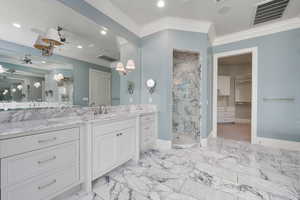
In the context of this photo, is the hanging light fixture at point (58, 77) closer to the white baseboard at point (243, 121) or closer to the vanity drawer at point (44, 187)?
the vanity drawer at point (44, 187)

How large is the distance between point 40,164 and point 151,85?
2121mm

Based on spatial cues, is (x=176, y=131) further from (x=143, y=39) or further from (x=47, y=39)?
(x=47, y=39)

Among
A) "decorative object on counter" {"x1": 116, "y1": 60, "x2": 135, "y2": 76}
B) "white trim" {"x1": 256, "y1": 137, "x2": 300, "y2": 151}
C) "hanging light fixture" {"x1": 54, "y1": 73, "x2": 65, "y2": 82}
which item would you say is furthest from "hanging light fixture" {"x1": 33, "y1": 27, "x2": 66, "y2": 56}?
"white trim" {"x1": 256, "y1": 137, "x2": 300, "y2": 151}

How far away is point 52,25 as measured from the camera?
155 centimetres

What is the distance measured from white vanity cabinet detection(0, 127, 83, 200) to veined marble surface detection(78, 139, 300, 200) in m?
0.45

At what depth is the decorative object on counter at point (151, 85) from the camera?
9.00 feet

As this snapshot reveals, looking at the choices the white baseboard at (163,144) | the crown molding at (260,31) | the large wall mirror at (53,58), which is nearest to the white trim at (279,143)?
the white baseboard at (163,144)

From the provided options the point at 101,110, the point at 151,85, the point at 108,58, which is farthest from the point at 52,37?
the point at 151,85

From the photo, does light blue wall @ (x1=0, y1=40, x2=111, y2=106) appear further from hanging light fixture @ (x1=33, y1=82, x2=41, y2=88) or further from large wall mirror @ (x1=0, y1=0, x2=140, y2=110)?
hanging light fixture @ (x1=33, y1=82, x2=41, y2=88)

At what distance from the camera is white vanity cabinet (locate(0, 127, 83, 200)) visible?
931 mm

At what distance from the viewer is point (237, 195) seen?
1.40 m

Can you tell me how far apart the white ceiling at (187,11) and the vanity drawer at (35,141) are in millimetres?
1949

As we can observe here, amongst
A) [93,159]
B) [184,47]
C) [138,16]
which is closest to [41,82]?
[93,159]

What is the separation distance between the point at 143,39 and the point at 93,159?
2.64m
